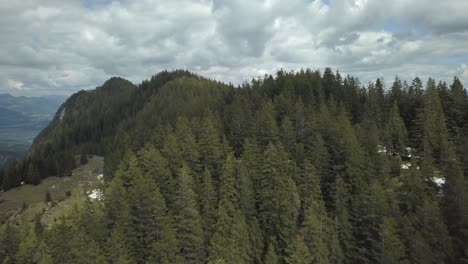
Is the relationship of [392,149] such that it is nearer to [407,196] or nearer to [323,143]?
[323,143]

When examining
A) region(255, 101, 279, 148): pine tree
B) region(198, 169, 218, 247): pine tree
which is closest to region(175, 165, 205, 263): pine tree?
region(198, 169, 218, 247): pine tree

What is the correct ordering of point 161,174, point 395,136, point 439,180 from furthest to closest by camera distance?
point 395,136 → point 161,174 → point 439,180

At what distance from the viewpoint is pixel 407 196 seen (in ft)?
177

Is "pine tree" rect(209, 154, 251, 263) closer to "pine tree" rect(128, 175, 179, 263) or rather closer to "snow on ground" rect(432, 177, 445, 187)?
"pine tree" rect(128, 175, 179, 263)

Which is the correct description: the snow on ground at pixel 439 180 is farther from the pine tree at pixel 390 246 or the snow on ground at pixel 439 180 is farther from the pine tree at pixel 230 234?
the pine tree at pixel 230 234

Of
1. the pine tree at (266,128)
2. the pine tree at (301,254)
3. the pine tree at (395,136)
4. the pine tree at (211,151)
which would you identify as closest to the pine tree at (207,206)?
the pine tree at (211,151)

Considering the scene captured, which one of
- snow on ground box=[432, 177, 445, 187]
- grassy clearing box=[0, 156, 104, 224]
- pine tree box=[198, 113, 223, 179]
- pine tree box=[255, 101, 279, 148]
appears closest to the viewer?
snow on ground box=[432, 177, 445, 187]

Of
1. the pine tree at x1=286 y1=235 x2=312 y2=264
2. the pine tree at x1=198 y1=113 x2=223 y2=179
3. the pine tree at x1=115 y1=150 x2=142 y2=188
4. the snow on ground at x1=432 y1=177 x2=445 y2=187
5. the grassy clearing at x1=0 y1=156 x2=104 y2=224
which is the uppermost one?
the pine tree at x1=198 y1=113 x2=223 y2=179

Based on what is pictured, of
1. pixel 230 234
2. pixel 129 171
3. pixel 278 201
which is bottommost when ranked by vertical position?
pixel 230 234

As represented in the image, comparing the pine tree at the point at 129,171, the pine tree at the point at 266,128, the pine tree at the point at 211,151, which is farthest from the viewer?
the pine tree at the point at 266,128

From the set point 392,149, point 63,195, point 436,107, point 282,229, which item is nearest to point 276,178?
point 282,229

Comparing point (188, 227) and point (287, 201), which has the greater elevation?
point (287, 201)

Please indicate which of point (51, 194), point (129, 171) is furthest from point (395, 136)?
point (51, 194)

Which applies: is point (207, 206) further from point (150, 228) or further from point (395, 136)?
point (395, 136)
